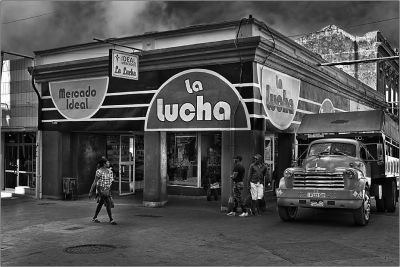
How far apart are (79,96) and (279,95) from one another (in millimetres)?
7960

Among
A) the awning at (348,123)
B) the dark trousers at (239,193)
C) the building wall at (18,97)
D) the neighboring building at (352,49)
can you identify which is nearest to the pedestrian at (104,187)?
the dark trousers at (239,193)

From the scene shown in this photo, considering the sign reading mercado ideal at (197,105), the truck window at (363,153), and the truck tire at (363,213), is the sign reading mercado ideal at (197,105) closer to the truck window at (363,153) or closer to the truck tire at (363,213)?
the truck window at (363,153)

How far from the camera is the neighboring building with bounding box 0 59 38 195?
67.5 ft

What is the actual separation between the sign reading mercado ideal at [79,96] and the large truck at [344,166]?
26.1 feet

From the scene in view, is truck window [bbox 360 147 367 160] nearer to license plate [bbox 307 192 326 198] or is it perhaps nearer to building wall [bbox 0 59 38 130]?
license plate [bbox 307 192 326 198]

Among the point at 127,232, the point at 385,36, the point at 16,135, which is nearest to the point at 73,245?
the point at 127,232

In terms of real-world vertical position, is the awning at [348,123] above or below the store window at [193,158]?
above

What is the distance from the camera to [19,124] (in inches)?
819

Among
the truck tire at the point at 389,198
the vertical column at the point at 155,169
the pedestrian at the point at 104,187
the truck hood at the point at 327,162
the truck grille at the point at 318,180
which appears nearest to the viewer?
the truck grille at the point at 318,180

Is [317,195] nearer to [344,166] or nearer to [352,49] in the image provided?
[344,166]

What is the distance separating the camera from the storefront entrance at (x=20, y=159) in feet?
69.3

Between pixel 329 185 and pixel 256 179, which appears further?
pixel 256 179

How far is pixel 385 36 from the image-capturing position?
139 ft

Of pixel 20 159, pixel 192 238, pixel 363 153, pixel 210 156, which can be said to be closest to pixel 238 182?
pixel 363 153
